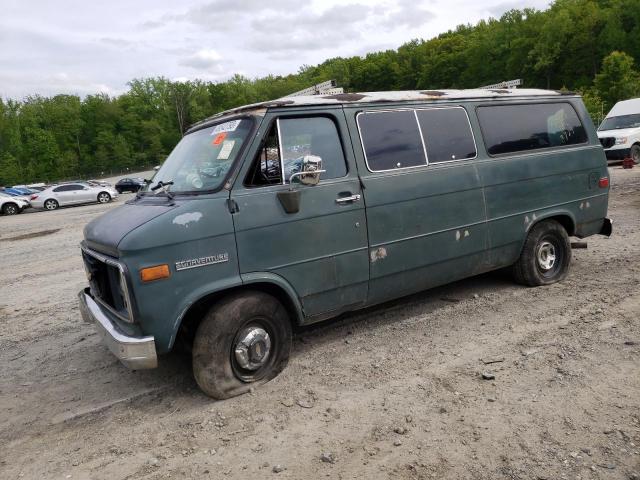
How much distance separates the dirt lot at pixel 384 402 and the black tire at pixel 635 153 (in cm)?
1362

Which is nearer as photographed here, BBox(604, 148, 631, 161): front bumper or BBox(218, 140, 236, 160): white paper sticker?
BBox(218, 140, 236, 160): white paper sticker

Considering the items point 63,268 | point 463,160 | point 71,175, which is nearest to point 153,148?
point 71,175

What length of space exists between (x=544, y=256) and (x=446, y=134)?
2.09 meters

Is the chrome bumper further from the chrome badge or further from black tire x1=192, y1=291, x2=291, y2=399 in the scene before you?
the chrome badge

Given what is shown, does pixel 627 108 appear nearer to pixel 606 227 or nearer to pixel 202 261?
pixel 606 227

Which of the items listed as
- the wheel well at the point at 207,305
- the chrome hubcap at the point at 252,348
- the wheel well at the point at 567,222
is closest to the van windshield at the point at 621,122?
the wheel well at the point at 567,222

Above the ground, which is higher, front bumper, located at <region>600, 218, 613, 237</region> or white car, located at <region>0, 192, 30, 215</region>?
white car, located at <region>0, 192, 30, 215</region>

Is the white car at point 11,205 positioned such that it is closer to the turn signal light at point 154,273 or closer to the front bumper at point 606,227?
the turn signal light at point 154,273

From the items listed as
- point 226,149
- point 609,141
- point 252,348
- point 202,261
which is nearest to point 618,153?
point 609,141

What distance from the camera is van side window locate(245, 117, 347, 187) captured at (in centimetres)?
394

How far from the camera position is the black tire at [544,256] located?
5.62 meters

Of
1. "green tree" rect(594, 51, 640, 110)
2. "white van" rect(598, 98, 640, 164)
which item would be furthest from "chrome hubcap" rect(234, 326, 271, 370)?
"green tree" rect(594, 51, 640, 110)

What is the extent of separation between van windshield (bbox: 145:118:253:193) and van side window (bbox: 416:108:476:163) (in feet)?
6.07

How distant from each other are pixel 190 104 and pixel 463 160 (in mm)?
105383
